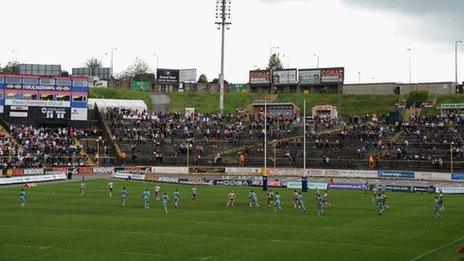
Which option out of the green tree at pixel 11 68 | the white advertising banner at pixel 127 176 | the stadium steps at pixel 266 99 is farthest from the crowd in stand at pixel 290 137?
the green tree at pixel 11 68

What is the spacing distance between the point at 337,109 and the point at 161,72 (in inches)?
1476

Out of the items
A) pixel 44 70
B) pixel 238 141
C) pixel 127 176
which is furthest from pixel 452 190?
pixel 44 70

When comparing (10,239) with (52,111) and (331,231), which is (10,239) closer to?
(331,231)

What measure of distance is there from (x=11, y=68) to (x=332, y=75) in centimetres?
8345

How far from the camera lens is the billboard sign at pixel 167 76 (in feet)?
474

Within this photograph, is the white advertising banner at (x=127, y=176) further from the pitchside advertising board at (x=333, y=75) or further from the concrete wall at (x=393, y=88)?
the concrete wall at (x=393, y=88)

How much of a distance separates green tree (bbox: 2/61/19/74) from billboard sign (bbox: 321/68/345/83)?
71004 mm

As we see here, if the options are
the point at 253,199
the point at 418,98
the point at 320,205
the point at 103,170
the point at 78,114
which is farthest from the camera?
the point at 418,98

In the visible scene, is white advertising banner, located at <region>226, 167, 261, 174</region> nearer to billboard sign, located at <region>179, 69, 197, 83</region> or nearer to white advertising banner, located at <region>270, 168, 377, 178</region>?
white advertising banner, located at <region>270, 168, 377, 178</region>

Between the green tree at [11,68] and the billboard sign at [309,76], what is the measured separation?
66283 millimetres

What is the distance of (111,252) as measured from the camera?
35.2 metres

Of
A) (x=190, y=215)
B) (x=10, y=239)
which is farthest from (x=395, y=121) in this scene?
(x=10, y=239)

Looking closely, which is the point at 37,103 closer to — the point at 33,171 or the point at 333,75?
the point at 33,171

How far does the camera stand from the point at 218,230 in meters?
43.4
